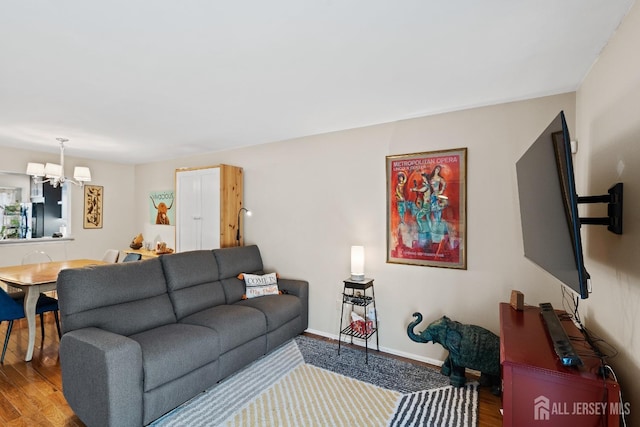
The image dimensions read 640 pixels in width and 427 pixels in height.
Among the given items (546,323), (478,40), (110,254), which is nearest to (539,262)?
(546,323)

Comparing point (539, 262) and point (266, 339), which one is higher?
point (539, 262)

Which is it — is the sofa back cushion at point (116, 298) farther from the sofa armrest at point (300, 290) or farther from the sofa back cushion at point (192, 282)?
the sofa armrest at point (300, 290)

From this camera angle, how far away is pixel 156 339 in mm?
2207

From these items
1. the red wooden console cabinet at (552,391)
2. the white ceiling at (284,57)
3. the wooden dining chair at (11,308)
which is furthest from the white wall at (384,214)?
the wooden dining chair at (11,308)

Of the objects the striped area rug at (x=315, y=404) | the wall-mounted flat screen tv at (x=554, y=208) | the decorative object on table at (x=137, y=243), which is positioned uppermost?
the wall-mounted flat screen tv at (x=554, y=208)

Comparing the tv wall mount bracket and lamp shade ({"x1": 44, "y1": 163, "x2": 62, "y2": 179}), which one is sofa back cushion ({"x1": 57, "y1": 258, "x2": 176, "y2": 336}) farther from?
the tv wall mount bracket

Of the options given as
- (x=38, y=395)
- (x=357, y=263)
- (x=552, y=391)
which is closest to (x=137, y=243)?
(x=38, y=395)

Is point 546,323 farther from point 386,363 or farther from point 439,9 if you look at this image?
point 439,9

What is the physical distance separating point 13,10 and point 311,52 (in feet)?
4.79

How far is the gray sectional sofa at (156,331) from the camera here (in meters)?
1.87

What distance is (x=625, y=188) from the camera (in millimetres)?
1434

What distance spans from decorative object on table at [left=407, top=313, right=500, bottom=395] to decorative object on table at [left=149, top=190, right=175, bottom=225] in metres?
4.40

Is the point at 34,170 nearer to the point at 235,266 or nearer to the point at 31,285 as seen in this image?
the point at 31,285

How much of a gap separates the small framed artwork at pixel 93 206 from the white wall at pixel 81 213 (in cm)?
7
